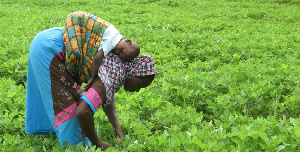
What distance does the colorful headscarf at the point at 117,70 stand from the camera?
8.22 feet

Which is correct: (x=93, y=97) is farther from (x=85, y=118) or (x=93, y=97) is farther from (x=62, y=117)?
(x=62, y=117)

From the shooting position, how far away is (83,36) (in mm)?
2664

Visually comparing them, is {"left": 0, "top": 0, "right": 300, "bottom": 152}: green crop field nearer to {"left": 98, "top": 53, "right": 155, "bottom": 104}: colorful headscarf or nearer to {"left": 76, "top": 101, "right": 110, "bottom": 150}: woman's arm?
{"left": 76, "top": 101, "right": 110, "bottom": 150}: woman's arm

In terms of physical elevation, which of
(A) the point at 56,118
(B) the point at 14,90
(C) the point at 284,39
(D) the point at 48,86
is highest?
(D) the point at 48,86

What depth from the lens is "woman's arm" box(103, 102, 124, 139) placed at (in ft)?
10.3

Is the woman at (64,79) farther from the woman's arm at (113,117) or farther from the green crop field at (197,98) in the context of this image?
the woman's arm at (113,117)

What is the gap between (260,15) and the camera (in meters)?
13.8

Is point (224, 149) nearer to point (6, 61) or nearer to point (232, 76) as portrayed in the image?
point (232, 76)

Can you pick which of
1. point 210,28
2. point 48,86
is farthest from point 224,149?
point 210,28

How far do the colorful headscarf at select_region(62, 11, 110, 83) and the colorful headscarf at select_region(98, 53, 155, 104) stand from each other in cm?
17

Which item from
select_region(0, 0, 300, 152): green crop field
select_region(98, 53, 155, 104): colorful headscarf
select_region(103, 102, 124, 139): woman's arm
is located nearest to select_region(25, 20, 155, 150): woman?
select_region(98, 53, 155, 104): colorful headscarf

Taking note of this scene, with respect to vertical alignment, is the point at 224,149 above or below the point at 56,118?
below

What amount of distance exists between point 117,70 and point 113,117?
0.77 metres

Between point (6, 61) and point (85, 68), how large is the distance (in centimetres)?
399
